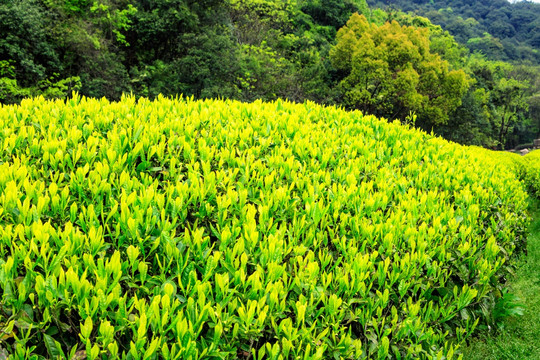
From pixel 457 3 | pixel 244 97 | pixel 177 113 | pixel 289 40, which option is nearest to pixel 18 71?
pixel 244 97

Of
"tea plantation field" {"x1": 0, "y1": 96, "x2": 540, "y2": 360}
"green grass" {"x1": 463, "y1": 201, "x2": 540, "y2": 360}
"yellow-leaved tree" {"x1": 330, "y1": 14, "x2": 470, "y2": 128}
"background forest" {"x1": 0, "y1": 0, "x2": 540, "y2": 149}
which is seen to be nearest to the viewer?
"tea plantation field" {"x1": 0, "y1": 96, "x2": 540, "y2": 360}

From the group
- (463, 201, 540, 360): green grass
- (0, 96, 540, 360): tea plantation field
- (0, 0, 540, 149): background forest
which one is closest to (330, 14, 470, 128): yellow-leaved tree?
(0, 0, 540, 149): background forest

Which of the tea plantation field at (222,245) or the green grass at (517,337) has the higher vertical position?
the tea plantation field at (222,245)

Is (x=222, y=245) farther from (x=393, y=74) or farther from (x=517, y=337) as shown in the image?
(x=393, y=74)

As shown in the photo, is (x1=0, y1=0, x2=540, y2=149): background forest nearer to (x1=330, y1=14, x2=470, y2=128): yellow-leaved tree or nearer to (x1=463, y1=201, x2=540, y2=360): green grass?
(x1=330, y1=14, x2=470, y2=128): yellow-leaved tree

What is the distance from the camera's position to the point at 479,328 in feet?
10.6

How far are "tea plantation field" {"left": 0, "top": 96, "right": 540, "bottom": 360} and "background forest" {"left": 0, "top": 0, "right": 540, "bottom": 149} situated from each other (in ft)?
19.8

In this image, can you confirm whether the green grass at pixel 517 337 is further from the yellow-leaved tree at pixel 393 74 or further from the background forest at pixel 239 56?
the yellow-leaved tree at pixel 393 74

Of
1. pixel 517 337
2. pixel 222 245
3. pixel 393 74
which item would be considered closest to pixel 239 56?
pixel 393 74

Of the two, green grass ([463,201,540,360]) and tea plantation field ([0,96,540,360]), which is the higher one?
tea plantation field ([0,96,540,360])

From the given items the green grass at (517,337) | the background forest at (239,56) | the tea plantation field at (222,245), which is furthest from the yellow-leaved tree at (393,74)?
the tea plantation field at (222,245)

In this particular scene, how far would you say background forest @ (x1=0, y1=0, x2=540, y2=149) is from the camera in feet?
56.0

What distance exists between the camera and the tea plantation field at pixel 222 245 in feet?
5.35

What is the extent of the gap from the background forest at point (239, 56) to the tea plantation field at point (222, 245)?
19.8ft
